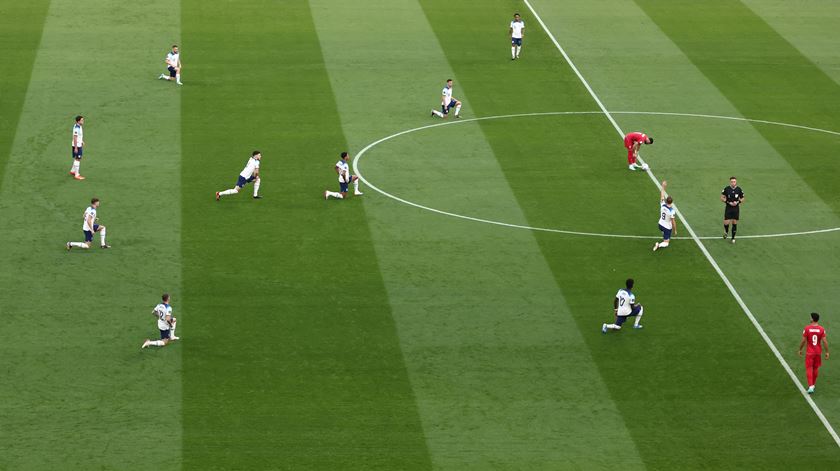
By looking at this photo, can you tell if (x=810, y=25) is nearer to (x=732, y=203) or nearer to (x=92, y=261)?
(x=732, y=203)

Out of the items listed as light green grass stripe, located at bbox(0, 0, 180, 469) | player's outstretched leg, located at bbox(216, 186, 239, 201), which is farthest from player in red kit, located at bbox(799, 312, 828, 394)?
player's outstretched leg, located at bbox(216, 186, 239, 201)

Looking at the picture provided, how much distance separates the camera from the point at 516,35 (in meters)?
54.1

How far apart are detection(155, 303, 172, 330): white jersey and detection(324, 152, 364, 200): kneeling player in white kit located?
385 inches

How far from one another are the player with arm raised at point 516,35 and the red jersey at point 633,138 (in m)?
10.1

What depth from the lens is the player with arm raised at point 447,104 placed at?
48250mm

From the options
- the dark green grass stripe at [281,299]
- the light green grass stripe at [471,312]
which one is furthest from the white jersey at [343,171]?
the light green grass stripe at [471,312]

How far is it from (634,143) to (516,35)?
10.9 meters

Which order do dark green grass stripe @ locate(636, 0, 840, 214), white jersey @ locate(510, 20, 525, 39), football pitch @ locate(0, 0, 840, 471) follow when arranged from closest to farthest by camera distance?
football pitch @ locate(0, 0, 840, 471) < dark green grass stripe @ locate(636, 0, 840, 214) < white jersey @ locate(510, 20, 525, 39)

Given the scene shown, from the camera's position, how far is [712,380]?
32.1 m

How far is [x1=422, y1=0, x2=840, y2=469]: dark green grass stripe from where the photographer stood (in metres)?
29.7

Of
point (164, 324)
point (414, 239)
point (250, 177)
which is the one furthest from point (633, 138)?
point (164, 324)

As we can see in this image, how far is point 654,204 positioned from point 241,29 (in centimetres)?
2137

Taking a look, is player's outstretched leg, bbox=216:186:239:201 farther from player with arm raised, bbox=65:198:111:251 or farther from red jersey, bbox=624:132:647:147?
red jersey, bbox=624:132:647:147

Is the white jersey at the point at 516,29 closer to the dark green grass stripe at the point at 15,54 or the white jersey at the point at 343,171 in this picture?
the white jersey at the point at 343,171
